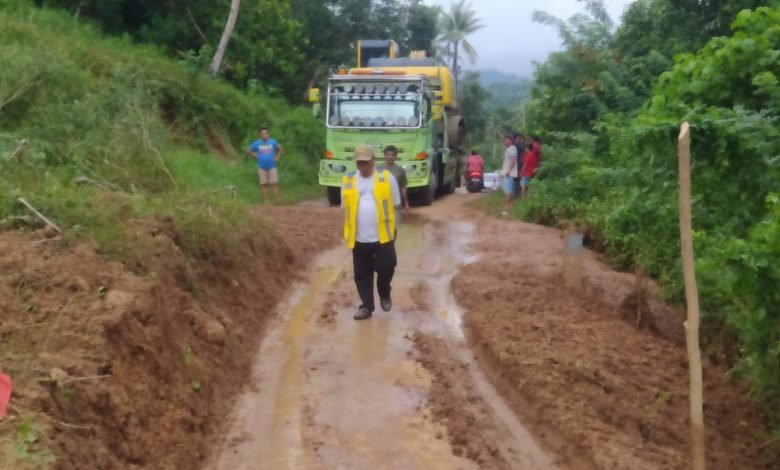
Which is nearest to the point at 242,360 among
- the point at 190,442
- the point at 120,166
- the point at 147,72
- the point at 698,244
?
the point at 190,442

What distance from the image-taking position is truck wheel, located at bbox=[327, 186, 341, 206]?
18828mm

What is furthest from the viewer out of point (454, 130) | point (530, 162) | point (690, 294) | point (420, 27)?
point (420, 27)

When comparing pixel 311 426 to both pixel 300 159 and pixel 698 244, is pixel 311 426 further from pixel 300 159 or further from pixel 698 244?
pixel 300 159

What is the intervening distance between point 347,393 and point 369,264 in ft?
7.37

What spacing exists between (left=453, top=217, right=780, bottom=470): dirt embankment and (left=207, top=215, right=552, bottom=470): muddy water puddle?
0.77ft

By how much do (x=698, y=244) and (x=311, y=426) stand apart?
3.05 meters

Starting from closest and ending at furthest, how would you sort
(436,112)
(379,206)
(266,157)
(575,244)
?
(379,206)
(575,244)
(266,157)
(436,112)

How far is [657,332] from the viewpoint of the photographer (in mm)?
9477

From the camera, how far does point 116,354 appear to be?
5.54 meters

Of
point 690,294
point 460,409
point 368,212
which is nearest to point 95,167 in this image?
point 368,212

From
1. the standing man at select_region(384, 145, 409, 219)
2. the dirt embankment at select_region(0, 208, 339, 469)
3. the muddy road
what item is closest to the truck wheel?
the standing man at select_region(384, 145, 409, 219)

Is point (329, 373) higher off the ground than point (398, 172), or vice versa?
point (398, 172)

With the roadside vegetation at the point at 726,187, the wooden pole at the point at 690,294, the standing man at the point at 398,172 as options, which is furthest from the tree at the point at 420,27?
the wooden pole at the point at 690,294

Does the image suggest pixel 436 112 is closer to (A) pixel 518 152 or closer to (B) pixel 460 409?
(A) pixel 518 152
